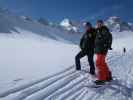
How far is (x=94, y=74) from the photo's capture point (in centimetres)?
915

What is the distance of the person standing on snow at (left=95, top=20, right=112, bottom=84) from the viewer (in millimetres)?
7766

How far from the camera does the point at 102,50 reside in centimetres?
792

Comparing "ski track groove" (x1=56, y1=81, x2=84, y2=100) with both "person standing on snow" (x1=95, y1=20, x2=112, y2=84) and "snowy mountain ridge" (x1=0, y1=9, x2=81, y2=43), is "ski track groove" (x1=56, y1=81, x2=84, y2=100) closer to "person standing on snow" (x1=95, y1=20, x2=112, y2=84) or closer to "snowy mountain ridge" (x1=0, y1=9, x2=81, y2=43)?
"person standing on snow" (x1=95, y1=20, x2=112, y2=84)

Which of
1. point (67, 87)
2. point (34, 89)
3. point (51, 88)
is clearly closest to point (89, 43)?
point (67, 87)

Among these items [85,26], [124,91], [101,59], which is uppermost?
[85,26]

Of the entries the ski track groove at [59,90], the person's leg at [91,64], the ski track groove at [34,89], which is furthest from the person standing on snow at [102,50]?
the ski track groove at [34,89]

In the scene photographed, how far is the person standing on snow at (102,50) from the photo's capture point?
7.77 m

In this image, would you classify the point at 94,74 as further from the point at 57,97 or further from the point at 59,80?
the point at 57,97

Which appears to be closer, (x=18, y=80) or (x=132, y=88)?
(x=132, y=88)

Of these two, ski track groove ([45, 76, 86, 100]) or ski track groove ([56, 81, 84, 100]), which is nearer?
ski track groove ([56, 81, 84, 100])

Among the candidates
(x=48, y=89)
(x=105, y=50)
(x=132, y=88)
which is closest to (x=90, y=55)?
(x=105, y=50)

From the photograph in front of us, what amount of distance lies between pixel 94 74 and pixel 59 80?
1.67 meters

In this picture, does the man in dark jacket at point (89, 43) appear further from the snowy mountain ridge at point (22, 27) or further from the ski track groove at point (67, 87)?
the snowy mountain ridge at point (22, 27)

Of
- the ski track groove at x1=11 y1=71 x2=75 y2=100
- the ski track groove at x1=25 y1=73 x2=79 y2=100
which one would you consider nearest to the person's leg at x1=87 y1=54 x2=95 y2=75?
the ski track groove at x1=25 y1=73 x2=79 y2=100
